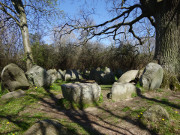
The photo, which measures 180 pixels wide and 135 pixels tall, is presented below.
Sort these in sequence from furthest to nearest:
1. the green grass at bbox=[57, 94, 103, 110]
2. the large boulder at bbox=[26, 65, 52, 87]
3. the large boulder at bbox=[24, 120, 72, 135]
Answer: the large boulder at bbox=[26, 65, 52, 87], the green grass at bbox=[57, 94, 103, 110], the large boulder at bbox=[24, 120, 72, 135]

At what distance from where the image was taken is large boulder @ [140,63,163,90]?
5.86m

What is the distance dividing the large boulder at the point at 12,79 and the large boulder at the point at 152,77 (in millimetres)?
5779

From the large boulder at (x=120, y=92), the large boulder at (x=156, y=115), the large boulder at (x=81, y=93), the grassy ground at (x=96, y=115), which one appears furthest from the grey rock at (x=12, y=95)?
the large boulder at (x=156, y=115)

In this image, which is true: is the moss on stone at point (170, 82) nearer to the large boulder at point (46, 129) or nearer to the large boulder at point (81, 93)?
the large boulder at point (81, 93)

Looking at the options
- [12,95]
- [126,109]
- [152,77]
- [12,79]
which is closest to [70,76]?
[12,79]

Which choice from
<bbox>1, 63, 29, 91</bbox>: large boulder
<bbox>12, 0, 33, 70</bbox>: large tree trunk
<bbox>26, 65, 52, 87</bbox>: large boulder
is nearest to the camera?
<bbox>1, 63, 29, 91</bbox>: large boulder

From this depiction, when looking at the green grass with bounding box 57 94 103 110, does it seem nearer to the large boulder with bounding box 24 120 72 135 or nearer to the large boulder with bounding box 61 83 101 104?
the large boulder with bounding box 61 83 101 104

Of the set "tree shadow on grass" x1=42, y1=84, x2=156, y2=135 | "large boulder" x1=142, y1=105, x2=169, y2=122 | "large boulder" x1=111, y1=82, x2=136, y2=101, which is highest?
"large boulder" x1=111, y1=82, x2=136, y2=101

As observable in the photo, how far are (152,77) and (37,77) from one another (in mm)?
5704

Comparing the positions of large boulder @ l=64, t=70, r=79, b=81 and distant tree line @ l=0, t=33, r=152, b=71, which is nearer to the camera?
distant tree line @ l=0, t=33, r=152, b=71

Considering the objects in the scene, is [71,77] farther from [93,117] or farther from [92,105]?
[93,117]

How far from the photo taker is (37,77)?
7250 millimetres

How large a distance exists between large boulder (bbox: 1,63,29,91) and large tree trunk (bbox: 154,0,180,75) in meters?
6.95

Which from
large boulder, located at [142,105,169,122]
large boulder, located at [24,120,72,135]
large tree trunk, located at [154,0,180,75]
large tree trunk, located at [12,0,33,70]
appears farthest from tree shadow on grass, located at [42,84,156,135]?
large tree trunk, located at [12,0,33,70]
